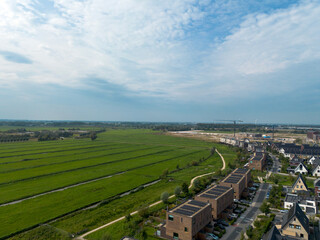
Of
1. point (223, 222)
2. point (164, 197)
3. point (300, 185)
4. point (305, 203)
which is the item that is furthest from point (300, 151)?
point (164, 197)

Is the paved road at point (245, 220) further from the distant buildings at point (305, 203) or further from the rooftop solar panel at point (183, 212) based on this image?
the rooftop solar panel at point (183, 212)

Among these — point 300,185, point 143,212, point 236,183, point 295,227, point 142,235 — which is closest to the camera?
point 295,227

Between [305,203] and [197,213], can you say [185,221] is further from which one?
[305,203]

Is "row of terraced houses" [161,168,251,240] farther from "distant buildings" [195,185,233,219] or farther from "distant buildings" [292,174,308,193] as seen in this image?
"distant buildings" [292,174,308,193]

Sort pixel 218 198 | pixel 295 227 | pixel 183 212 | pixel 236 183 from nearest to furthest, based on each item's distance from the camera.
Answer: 1. pixel 295 227
2. pixel 183 212
3. pixel 218 198
4. pixel 236 183

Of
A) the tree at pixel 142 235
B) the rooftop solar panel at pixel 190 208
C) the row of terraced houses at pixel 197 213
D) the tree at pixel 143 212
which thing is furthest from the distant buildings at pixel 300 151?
the tree at pixel 142 235

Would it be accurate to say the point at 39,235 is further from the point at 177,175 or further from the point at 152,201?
the point at 177,175

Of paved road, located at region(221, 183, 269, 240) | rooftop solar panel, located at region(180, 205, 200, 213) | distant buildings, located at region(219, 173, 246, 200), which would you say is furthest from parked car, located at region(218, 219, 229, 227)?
distant buildings, located at region(219, 173, 246, 200)

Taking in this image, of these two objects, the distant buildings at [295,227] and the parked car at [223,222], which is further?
the parked car at [223,222]

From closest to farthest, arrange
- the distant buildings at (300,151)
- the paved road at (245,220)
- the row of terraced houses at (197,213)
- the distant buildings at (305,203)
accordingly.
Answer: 1. the row of terraced houses at (197,213)
2. the paved road at (245,220)
3. the distant buildings at (305,203)
4. the distant buildings at (300,151)
